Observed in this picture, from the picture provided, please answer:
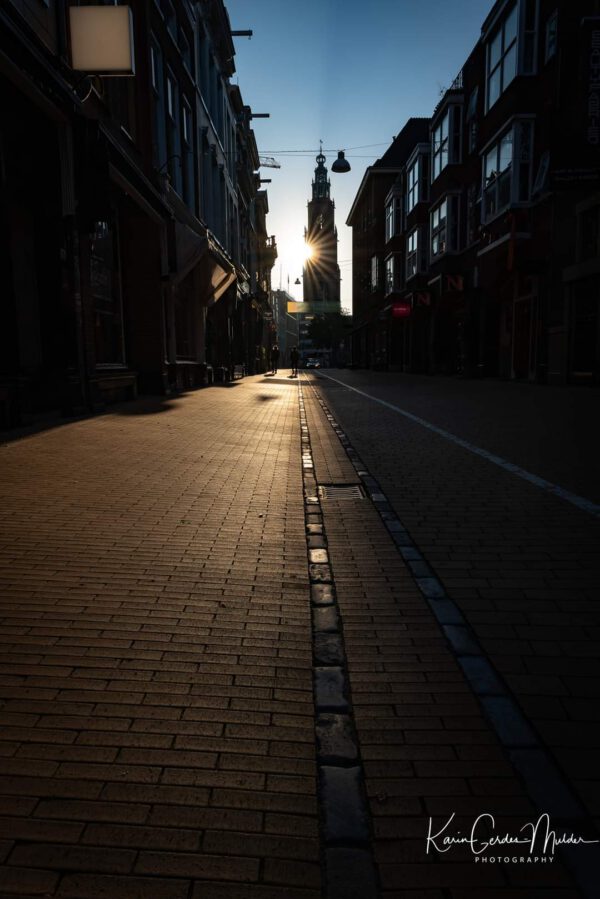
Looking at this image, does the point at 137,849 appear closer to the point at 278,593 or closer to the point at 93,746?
the point at 93,746

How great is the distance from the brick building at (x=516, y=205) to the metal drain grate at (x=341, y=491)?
11.6 meters

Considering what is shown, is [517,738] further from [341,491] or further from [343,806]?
[341,491]

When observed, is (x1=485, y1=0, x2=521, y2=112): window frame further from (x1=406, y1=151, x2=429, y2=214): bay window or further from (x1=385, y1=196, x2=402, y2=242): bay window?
(x1=385, y1=196, x2=402, y2=242): bay window

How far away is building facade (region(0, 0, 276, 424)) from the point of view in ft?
28.5

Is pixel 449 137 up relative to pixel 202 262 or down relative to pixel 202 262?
up

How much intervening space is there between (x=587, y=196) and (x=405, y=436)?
42.7ft

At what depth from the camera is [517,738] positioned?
197 cm

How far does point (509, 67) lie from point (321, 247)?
12837cm

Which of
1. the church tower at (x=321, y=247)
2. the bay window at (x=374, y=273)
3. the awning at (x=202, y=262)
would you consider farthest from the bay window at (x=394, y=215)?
the church tower at (x=321, y=247)

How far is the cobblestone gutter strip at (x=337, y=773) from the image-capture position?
1.46 m

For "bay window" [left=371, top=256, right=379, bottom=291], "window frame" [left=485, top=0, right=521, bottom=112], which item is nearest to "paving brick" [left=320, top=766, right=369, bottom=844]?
"window frame" [left=485, top=0, right=521, bottom=112]

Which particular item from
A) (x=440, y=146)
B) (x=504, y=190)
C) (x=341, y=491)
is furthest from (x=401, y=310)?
(x=341, y=491)

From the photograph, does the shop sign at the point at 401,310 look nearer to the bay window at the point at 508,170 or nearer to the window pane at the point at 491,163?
the bay window at the point at 508,170

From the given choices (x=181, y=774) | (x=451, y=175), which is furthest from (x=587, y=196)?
(x=181, y=774)
